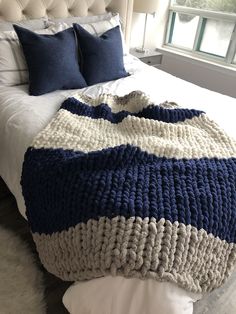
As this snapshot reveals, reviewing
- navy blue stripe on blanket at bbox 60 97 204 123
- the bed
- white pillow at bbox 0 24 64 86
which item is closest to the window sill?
the bed

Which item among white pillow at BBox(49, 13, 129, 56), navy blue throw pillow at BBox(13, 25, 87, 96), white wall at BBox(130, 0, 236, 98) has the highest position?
white pillow at BBox(49, 13, 129, 56)

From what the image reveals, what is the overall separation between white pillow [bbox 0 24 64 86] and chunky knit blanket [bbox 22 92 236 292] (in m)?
0.71

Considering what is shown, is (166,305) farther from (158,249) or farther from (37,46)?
(37,46)

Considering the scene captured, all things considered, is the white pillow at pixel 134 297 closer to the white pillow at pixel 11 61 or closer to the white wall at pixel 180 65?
the white pillow at pixel 11 61

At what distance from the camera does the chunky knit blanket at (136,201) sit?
843 mm

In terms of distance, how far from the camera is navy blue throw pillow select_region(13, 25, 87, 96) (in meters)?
1.71

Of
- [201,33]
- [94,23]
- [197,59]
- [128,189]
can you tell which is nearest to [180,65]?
Result: [197,59]

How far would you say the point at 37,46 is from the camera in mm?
1709

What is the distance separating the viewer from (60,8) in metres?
2.15

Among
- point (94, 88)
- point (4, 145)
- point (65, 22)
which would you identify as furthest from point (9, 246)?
point (65, 22)

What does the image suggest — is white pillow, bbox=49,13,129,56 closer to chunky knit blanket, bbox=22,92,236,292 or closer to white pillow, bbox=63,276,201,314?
chunky knit blanket, bbox=22,92,236,292

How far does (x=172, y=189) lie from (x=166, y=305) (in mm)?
354

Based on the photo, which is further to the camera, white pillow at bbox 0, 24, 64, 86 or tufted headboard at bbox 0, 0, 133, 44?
tufted headboard at bbox 0, 0, 133, 44

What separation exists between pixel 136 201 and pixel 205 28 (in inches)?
113
